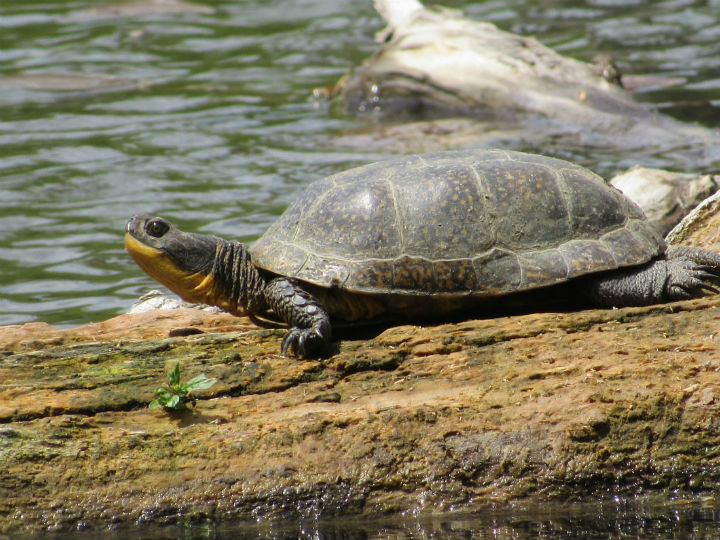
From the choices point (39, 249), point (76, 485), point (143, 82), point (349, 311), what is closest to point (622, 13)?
point (143, 82)

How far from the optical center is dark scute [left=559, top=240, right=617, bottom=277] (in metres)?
4.46

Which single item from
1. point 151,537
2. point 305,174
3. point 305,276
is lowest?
point 305,174

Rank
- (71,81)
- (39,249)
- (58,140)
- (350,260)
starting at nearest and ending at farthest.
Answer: (350,260) → (39,249) → (58,140) → (71,81)

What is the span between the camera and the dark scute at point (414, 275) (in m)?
4.46

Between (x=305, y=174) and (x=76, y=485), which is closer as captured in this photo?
(x=76, y=485)

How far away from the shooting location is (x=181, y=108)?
12453mm

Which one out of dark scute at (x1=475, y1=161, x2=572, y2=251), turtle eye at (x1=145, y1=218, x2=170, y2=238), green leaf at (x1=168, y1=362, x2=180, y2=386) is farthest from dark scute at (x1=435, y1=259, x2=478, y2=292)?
turtle eye at (x1=145, y1=218, x2=170, y2=238)

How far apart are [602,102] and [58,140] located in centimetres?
679

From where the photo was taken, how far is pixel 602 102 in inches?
444

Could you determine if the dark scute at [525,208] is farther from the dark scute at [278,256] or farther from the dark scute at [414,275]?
the dark scute at [278,256]

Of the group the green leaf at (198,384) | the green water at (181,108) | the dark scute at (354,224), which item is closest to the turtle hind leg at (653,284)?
the dark scute at (354,224)

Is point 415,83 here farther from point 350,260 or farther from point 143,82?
point 350,260

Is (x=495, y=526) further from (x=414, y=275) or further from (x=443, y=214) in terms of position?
(x=443, y=214)

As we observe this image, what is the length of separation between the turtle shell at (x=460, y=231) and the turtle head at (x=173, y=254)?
32 centimetres
